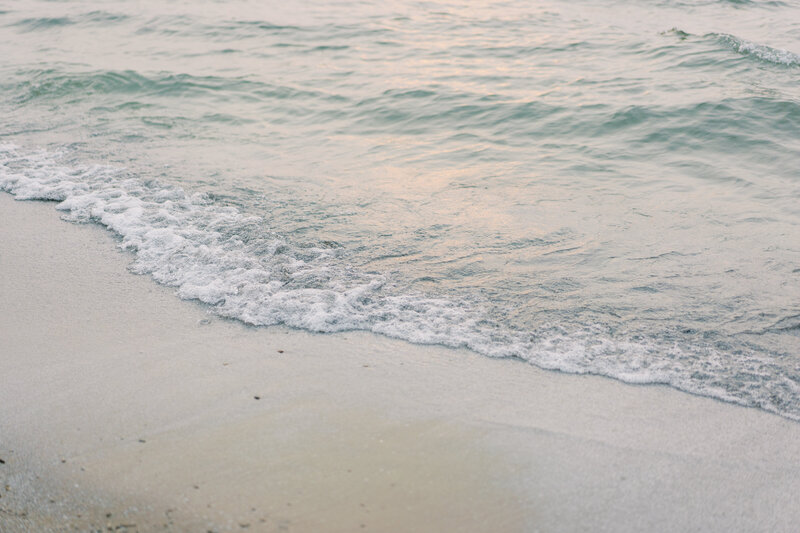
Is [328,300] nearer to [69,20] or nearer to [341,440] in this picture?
[341,440]

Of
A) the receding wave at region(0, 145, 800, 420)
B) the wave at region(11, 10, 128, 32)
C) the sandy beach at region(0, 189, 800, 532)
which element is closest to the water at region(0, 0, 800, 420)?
the receding wave at region(0, 145, 800, 420)

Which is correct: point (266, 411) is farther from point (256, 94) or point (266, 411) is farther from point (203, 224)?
point (256, 94)

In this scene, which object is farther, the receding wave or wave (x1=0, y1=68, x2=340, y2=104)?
wave (x1=0, y1=68, x2=340, y2=104)

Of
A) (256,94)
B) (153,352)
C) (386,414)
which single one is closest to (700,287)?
(386,414)

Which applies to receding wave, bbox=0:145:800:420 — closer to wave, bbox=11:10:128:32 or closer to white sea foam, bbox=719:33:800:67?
white sea foam, bbox=719:33:800:67

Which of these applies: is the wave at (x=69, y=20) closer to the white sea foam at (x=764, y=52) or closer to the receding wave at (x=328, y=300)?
the receding wave at (x=328, y=300)

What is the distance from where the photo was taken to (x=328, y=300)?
3727 mm

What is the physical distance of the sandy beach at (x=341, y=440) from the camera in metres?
2.29

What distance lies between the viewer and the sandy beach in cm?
229

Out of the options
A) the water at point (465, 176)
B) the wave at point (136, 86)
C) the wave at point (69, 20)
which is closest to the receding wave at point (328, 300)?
the water at point (465, 176)

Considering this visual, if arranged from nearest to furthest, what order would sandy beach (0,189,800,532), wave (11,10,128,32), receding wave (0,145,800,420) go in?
sandy beach (0,189,800,532)
receding wave (0,145,800,420)
wave (11,10,128,32)

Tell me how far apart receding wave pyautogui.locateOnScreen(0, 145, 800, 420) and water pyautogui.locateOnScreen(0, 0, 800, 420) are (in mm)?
17

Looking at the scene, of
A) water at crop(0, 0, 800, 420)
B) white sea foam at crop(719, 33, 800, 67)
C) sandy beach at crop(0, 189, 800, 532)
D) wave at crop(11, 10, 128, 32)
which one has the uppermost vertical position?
wave at crop(11, 10, 128, 32)

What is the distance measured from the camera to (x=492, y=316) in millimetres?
3631
